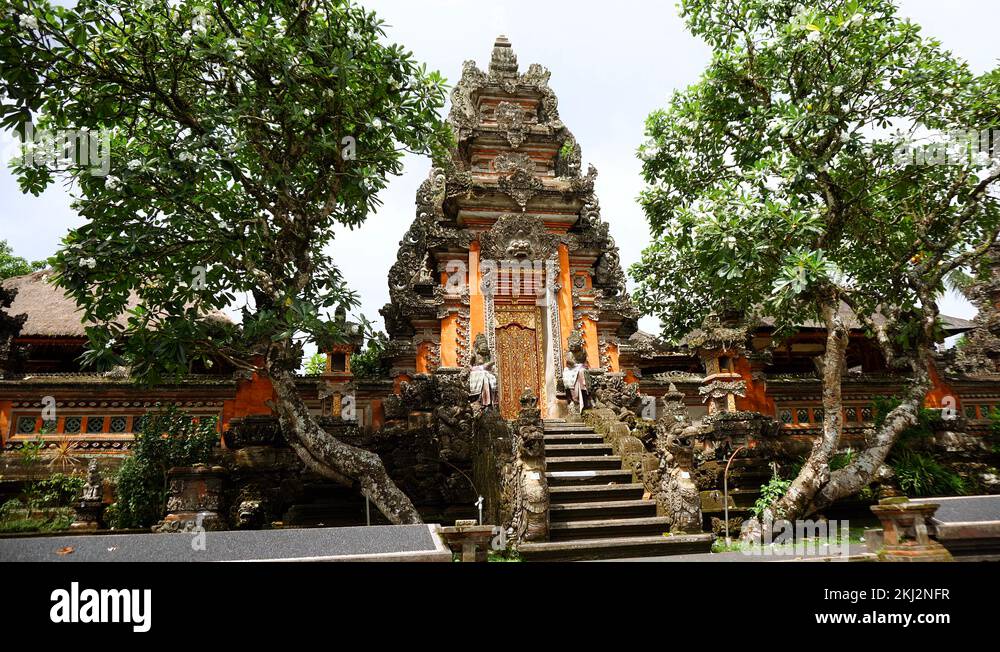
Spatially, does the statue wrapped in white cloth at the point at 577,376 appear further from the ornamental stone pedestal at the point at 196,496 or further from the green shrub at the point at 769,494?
the ornamental stone pedestal at the point at 196,496

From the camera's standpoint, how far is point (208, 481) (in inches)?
295

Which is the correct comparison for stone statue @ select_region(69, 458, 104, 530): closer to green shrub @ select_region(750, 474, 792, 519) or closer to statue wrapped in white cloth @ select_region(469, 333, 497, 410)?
statue wrapped in white cloth @ select_region(469, 333, 497, 410)

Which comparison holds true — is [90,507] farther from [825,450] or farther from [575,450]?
[825,450]

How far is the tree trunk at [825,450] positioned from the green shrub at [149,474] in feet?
25.4

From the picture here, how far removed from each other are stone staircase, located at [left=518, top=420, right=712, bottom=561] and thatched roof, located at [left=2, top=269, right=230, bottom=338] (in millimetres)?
8694

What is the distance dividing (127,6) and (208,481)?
5.65 metres

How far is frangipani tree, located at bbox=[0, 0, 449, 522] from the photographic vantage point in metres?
6.64

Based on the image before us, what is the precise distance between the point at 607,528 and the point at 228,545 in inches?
Answer: 177

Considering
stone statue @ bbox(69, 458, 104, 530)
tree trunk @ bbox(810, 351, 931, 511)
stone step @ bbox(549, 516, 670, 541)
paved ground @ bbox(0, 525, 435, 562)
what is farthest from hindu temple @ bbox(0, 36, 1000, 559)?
paved ground @ bbox(0, 525, 435, 562)

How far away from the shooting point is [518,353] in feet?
38.4

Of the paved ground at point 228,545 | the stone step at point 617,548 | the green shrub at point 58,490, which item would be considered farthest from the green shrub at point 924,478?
the green shrub at point 58,490
